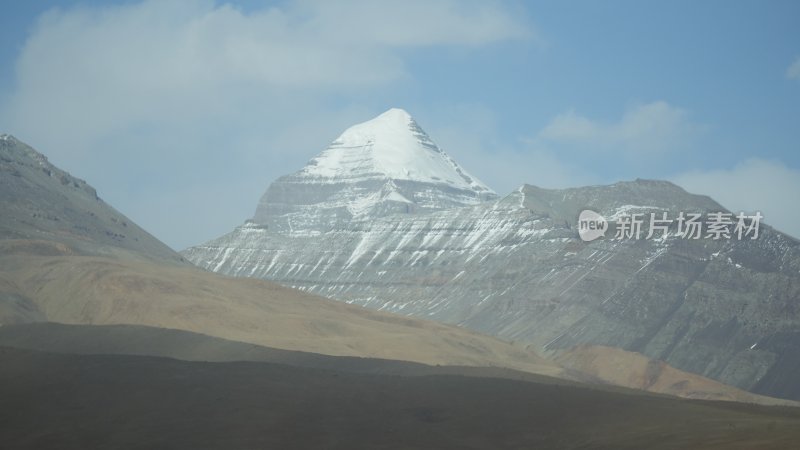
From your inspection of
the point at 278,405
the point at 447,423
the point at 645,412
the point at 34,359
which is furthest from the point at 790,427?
the point at 34,359

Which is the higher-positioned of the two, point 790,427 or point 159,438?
point 790,427

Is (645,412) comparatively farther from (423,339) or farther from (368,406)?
(423,339)

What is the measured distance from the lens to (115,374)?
103m

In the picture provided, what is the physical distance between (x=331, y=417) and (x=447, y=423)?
911 cm

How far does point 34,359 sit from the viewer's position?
10812cm

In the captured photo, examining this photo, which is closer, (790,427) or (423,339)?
(790,427)

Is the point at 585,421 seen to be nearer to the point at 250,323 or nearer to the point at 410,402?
the point at 410,402

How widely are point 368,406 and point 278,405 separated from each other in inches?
293

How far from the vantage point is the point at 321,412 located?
305 feet

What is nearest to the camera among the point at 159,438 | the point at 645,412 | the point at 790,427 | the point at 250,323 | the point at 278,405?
the point at 790,427

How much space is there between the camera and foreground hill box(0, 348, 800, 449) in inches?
3145

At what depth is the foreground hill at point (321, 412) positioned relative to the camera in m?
79.9

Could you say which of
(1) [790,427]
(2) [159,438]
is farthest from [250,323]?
(1) [790,427]

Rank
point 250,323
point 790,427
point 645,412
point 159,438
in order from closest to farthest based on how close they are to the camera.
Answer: point 790,427 < point 159,438 < point 645,412 < point 250,323
